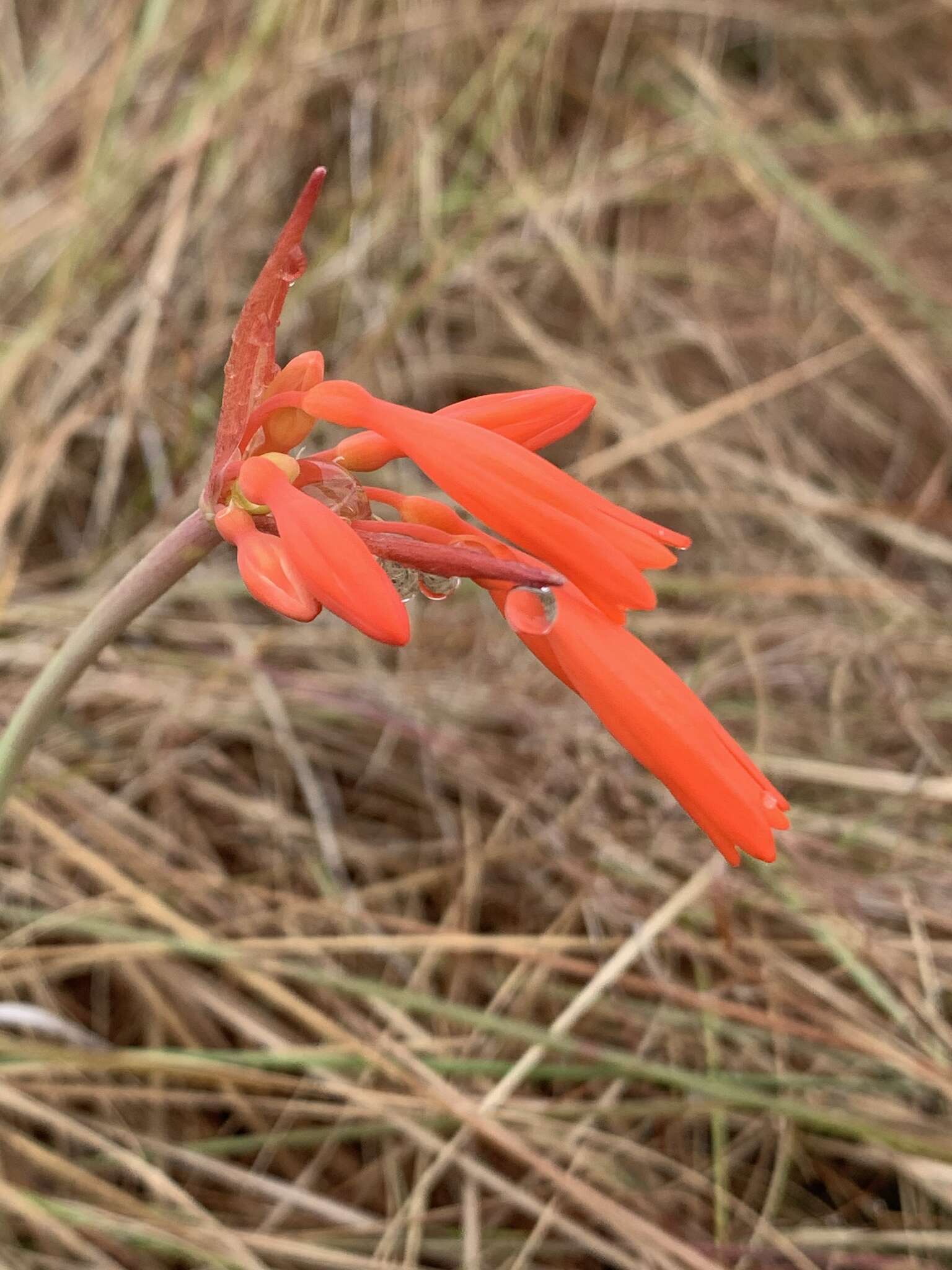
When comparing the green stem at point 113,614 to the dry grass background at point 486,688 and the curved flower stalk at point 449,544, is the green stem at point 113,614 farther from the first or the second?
the dry grass background at point 486,688

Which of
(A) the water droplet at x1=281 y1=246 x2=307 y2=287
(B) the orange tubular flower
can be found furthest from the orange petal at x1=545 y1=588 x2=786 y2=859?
(A) the water droplet at x1=281 y1=246 x2=307 y2=287

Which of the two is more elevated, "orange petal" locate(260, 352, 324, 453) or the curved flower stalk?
"orange petal" locate(260, 352, 324, 453)

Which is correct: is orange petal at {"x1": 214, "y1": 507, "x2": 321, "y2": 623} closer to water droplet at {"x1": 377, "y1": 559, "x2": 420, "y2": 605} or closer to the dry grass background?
water droplet at {"x1": 377, "y1": 559, "x2": 420, "y2": 605}

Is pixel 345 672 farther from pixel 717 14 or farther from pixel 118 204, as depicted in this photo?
pixel 717 14

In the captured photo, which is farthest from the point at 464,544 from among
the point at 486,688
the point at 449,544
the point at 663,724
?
the point at 486,688

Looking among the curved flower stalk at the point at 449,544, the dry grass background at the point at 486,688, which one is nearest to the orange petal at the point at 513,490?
the curved flower stalk at the point at 449,544

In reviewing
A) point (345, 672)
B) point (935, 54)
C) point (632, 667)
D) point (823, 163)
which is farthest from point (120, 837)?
point (935, 54)
